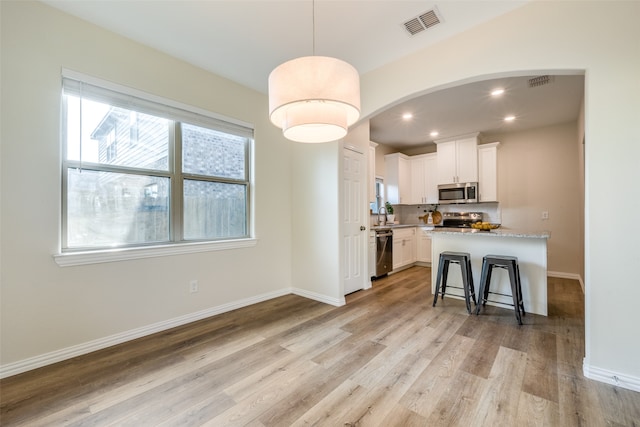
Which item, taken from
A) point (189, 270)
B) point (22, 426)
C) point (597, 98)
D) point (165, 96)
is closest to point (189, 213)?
point (189, 270)

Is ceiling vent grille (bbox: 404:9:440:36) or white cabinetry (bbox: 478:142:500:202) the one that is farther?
white cabinetry (bbox: 478:142:500:202)

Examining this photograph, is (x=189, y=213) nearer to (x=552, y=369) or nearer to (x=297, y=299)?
(x=297, y=299)

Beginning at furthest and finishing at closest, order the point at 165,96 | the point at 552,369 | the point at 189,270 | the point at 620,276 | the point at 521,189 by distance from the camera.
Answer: the point at 521,189 → the point at 189,270 → the point at 165,96 → the point at 552,369 → the point at 620,276

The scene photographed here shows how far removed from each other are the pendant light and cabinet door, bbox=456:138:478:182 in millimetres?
4457

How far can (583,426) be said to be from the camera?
146 cm

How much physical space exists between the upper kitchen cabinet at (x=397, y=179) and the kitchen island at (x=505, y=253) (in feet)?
7.76

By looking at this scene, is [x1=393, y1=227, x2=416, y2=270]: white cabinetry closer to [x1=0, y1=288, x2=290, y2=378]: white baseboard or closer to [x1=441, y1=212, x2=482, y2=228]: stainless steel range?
[x1=441, y1=212, x2=482, y2=228]: stainless steel range

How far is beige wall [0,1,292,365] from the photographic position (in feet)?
6.50

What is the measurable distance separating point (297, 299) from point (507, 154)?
496 cm

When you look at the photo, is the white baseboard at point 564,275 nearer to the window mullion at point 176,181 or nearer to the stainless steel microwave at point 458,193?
the stainless steel microwave at point 458,193

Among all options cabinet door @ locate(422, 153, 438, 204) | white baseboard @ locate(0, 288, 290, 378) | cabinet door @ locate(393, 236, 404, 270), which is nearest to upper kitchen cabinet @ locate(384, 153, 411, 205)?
cabinet door @ locate(422, 153, 438, 204)

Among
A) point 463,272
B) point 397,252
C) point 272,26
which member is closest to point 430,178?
point 397,252

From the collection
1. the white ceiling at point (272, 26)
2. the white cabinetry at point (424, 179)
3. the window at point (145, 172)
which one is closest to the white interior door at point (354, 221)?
the white ceiling at point (272, 26)

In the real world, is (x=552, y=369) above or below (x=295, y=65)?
below
